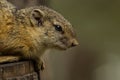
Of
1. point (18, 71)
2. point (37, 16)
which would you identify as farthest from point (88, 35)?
point (18, 71)

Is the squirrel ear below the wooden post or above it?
above

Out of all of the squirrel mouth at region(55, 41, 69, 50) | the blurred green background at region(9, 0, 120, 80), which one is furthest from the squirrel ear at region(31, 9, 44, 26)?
the blurred green background at region(9, 0, 120, 80)

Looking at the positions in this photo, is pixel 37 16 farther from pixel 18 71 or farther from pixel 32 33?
pixel 18 71

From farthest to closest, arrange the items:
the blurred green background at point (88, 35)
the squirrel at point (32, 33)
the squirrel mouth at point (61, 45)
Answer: the blurred green background at point (88, 35) < the squirrel mouth at point (61, 45) < the squirrel at point (32, 33)

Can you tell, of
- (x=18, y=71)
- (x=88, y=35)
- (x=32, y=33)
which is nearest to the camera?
(x=18, y=71)

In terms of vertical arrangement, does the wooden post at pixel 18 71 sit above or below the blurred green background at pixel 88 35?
below

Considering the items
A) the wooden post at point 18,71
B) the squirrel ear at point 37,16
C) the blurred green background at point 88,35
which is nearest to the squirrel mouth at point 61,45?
the squirrel ear at point 37,16

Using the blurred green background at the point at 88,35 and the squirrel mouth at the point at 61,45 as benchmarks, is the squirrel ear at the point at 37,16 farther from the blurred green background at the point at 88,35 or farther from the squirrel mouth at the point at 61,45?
the blurred green background at the point at 88,35

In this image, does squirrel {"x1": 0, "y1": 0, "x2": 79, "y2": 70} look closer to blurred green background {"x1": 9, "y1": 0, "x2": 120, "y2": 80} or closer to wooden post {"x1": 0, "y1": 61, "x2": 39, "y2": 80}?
wooden post {"x1": 0, "y1": 61, "x2": 39, "y2": 80}
